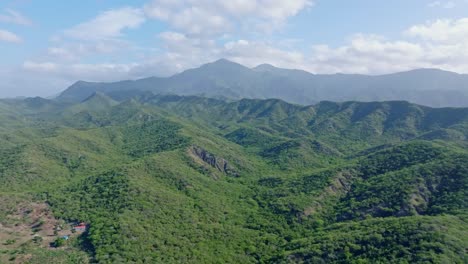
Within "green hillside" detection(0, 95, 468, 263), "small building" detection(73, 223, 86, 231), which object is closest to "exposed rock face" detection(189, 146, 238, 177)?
"green hillside" detection(0, 95, 468, 263)

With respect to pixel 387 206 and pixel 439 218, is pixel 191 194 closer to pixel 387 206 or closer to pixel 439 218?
pixel 387 206

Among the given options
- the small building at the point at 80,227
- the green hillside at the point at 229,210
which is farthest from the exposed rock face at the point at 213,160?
the small building at the point at 80,227

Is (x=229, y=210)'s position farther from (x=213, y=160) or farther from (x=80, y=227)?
(x=213, y=160)

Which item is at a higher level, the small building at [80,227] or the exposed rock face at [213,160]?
the exposed rock face at [213,160]

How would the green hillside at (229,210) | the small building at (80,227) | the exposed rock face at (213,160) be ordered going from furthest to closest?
the exposed rock face at (213,160)
the small building at (80,227)
the green hillside at (229,210)

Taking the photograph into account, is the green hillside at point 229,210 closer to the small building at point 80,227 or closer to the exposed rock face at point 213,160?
the exposed rock face at point 213,160

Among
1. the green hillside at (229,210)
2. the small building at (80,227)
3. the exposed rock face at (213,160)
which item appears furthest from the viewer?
the exposed rock face at (213,160)

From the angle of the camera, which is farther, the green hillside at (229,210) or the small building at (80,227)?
the small building at (80,227)

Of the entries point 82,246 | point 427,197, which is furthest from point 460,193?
point 82,246

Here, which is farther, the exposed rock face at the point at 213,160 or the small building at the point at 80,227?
the exposed rock face at the point at 213,160
